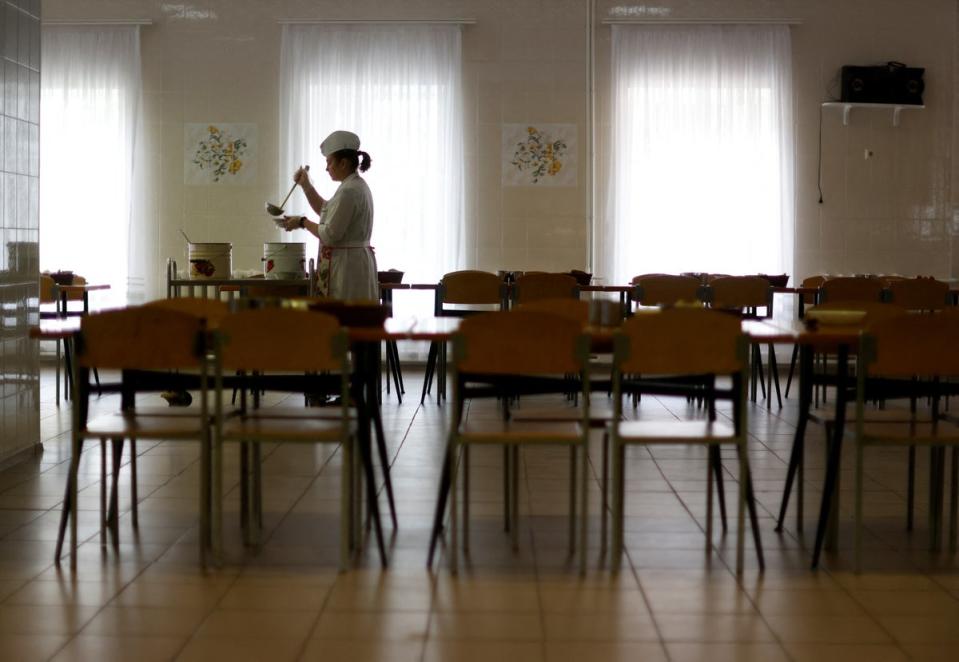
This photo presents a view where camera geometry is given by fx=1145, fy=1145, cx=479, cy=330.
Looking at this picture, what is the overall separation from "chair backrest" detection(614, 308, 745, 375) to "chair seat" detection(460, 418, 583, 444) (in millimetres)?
262

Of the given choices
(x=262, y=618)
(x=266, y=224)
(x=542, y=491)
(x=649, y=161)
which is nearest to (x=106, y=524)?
(x=262, y=618)

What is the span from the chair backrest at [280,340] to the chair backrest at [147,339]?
82 mm

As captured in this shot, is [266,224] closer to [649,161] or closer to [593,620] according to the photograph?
[649,161]

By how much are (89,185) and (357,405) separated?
6.06 meters

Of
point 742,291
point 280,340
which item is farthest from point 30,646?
point 742,291

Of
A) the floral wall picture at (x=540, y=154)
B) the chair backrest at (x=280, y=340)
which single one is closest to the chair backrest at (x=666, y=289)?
the floral wall picture at (x=540, y=154)

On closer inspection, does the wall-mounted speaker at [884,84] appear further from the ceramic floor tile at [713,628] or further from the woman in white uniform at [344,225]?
the ceramic floor tile at [713,628]

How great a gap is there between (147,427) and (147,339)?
1.01 ft

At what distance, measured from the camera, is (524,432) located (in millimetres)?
3252

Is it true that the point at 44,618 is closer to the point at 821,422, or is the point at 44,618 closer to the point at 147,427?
the point at 147,427

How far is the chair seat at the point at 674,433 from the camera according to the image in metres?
3.19

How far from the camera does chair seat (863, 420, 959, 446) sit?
328 centimetres

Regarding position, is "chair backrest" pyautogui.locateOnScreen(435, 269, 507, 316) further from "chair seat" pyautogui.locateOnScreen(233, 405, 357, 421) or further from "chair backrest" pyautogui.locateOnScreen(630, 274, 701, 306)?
"chair seat" pyautogui.locateOnScreen(233, 405, 357, 421)

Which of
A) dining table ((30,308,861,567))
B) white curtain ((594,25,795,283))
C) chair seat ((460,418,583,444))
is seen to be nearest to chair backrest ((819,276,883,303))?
white curtain ((594,25,795,283))
